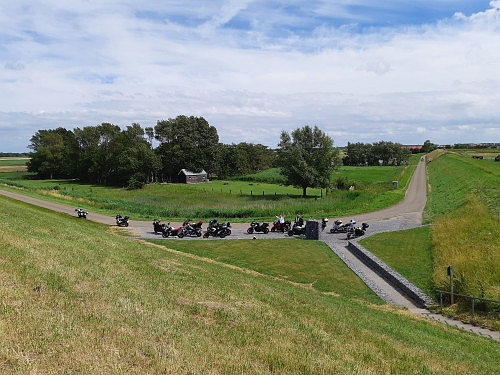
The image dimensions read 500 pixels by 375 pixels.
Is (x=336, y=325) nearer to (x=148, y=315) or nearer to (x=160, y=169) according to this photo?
(x=148, y=315)

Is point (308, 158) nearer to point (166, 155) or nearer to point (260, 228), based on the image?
point (260, 228)

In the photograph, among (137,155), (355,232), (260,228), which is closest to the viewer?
(355,232)

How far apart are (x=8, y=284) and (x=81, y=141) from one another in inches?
4567

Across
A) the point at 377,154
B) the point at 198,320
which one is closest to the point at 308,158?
the point at 198,320

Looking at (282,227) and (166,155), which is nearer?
(282,227)

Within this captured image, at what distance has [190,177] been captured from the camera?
10056cm

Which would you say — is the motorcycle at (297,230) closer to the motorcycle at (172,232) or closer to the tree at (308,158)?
the motorcycle at (172,232)

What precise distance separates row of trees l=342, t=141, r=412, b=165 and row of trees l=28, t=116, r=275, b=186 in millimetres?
68322

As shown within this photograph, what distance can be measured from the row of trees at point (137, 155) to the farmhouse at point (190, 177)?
5.40ft

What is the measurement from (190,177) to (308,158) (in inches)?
1619

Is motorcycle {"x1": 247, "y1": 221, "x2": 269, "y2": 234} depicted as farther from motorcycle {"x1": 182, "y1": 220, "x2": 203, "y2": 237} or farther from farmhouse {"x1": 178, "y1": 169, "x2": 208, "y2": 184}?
farmhouse {"x1": 178, "y1": 169, "x2": 208, "y2": 184}

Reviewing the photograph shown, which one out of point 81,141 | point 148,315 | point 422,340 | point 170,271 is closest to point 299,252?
point 170,271

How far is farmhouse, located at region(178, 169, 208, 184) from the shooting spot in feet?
329

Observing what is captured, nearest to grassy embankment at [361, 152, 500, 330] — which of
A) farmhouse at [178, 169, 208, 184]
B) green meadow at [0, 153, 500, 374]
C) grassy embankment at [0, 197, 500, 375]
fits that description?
green meadow at [0, 153, 500, 374]
